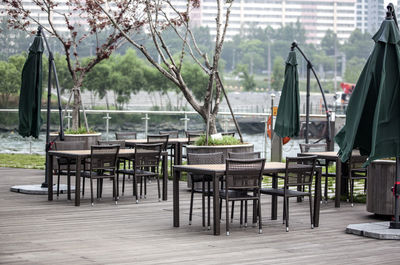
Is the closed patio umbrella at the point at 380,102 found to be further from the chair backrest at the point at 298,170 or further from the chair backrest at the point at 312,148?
the chair backrest at the point at 312,148

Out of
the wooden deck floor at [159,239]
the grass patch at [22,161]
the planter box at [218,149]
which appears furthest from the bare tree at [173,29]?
the wooden deck floor at [159,239]

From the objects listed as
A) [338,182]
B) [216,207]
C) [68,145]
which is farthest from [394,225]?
[68,145]

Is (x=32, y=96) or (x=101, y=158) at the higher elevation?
(x=32, y=96)

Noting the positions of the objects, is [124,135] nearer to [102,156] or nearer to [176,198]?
[102,156]

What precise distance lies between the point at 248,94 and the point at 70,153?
79.2 meters

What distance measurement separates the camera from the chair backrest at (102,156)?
9.31 metres

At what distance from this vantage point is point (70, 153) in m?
9.44

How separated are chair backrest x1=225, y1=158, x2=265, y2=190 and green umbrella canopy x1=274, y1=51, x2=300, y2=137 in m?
3.37

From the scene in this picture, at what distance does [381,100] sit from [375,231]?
1321mm

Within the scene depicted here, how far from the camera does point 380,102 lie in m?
6.81

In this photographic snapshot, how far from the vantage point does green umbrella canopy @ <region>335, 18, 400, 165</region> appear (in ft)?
22.5

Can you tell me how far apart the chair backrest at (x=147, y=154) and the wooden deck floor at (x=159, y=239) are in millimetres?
767

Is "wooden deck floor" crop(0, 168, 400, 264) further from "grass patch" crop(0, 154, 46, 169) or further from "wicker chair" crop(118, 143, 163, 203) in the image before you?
"grass patch" crop(0, 154, 46, 169)

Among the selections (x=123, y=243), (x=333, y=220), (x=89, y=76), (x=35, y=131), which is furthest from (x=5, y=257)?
(x=89, y=76)
